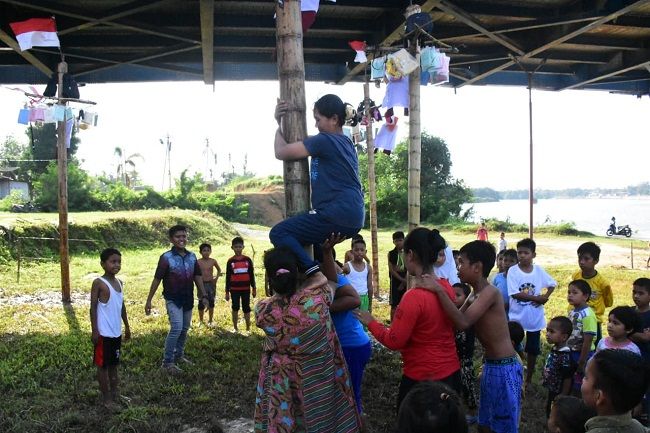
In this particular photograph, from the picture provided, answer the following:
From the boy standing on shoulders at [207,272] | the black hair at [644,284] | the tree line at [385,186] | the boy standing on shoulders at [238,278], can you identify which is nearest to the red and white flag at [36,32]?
the boy standing on shoulders at [207,272]

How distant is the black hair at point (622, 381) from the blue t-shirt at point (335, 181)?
1.54m

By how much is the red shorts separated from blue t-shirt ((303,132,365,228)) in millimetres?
3100

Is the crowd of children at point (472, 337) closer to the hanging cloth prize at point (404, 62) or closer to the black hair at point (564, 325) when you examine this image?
the black hair at point (564, 325)

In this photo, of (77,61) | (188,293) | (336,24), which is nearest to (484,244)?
(188,293)

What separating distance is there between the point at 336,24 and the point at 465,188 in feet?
117

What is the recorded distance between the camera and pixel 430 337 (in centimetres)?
302

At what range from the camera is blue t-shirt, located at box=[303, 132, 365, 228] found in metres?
3.08

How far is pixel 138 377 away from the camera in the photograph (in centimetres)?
616

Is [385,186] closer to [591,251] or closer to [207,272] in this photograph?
[207,272]

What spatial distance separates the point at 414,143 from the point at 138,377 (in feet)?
15.1

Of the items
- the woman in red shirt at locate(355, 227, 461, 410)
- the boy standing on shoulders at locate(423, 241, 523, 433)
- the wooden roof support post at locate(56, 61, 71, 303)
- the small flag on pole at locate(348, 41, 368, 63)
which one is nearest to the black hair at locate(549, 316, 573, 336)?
the boy standing on shoulders at locate(423, 241, 523, 433)

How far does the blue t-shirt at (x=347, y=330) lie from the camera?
342 centimetres

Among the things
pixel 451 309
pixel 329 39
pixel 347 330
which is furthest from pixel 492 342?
pixel 329 39

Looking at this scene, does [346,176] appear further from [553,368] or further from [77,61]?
[77,61]
